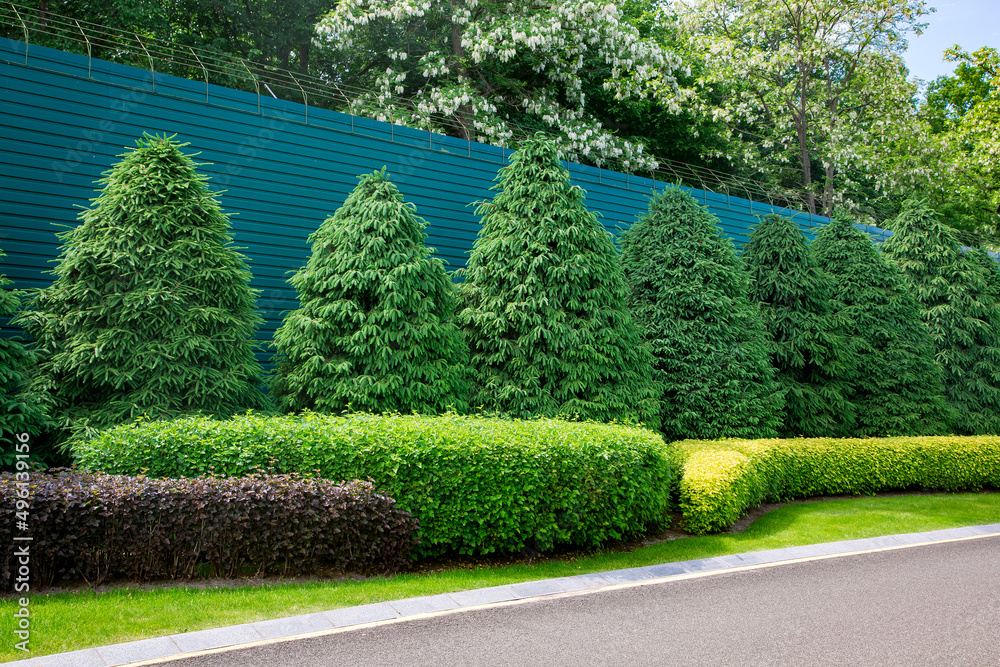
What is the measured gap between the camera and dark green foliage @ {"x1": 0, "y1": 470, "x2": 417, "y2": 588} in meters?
5.77

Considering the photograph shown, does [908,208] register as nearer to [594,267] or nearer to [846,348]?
[846,348]

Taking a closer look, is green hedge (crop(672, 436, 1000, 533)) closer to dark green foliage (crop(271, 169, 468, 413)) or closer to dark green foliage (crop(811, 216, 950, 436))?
dark green foliage (crop(811, 216, 950, 436))

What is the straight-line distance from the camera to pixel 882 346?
16.0 metres

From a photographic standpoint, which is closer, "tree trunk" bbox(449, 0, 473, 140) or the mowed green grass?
the mowed green grass

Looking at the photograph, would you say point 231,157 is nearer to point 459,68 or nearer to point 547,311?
point 547,311

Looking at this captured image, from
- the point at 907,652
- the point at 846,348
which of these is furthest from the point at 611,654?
the point at 846,348

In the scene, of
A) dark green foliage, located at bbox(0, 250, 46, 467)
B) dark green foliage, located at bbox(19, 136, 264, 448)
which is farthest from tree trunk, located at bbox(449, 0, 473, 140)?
dark green foliage, located at bbox(0, 250, 46, 467)

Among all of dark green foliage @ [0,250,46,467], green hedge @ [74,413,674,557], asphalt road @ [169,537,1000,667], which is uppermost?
dark green foliage @ [0,250,46,467]

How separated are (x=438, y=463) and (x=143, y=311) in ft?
13.0

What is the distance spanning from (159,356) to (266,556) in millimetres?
3045

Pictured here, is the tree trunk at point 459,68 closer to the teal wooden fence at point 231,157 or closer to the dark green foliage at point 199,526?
the teal wooden fence at point 231,157

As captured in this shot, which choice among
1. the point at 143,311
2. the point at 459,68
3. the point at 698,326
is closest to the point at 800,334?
the point at 698,326

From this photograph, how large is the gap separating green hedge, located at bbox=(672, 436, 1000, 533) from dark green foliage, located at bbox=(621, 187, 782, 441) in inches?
31.1

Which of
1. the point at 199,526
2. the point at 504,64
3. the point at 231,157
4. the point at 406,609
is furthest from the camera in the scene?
the point at 504,64
